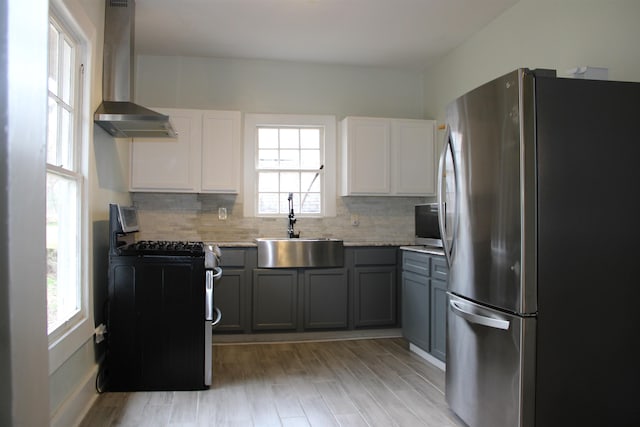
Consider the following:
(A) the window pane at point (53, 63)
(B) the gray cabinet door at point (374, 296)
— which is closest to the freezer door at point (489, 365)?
(B) the gray cabinet door at point (374, 296)

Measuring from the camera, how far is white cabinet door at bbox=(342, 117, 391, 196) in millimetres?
5289

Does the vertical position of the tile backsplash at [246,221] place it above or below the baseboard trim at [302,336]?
above

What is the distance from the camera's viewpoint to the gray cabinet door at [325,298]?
494 cm

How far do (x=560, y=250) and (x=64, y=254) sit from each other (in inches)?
107

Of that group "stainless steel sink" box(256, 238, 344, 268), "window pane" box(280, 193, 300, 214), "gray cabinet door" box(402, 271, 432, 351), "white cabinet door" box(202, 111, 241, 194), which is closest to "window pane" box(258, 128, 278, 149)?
"white cabinet door" box(202, 111, 241, 194)

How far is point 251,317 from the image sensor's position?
4816mm

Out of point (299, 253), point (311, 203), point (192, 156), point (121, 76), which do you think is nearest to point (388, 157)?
point (311, 203)

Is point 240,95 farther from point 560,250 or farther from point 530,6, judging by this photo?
point 560,250

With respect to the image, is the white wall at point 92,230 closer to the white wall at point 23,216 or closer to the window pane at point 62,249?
the window pane at point 62,249

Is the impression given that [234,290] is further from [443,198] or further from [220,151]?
[443,198]

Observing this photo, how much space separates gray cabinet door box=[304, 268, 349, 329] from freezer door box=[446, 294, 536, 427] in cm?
196

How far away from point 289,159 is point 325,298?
160cm

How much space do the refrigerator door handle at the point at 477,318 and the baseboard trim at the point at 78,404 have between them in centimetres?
221

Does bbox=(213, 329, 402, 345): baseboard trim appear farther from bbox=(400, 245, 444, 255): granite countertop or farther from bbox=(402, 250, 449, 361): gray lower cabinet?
bbox=(400, 245, 444, 255): granite countertop
